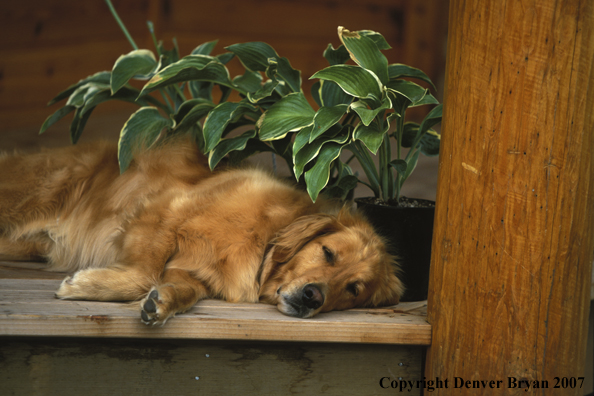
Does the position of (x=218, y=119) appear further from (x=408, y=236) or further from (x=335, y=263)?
(x=408, y=236)

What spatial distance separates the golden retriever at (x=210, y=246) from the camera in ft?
5.57

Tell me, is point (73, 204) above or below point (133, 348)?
above

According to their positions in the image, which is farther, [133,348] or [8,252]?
[8,252]

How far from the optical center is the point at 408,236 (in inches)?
77.7

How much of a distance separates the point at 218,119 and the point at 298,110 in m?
0.35

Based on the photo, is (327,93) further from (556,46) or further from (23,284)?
(23,284)

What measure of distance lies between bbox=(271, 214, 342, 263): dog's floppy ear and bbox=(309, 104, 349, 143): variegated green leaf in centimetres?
33

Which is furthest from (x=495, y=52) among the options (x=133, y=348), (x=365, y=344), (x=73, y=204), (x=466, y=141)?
(x=73, y=204)

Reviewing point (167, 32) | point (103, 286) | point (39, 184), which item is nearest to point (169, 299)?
point (103, 286)

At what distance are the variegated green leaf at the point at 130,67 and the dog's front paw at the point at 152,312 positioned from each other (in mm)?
1077

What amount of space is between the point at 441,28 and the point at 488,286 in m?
5.29

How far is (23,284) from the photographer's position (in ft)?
5.96

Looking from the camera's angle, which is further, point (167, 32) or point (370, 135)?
point (167, 32)

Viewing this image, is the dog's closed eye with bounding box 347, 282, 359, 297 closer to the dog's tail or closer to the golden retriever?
the golden retriever
